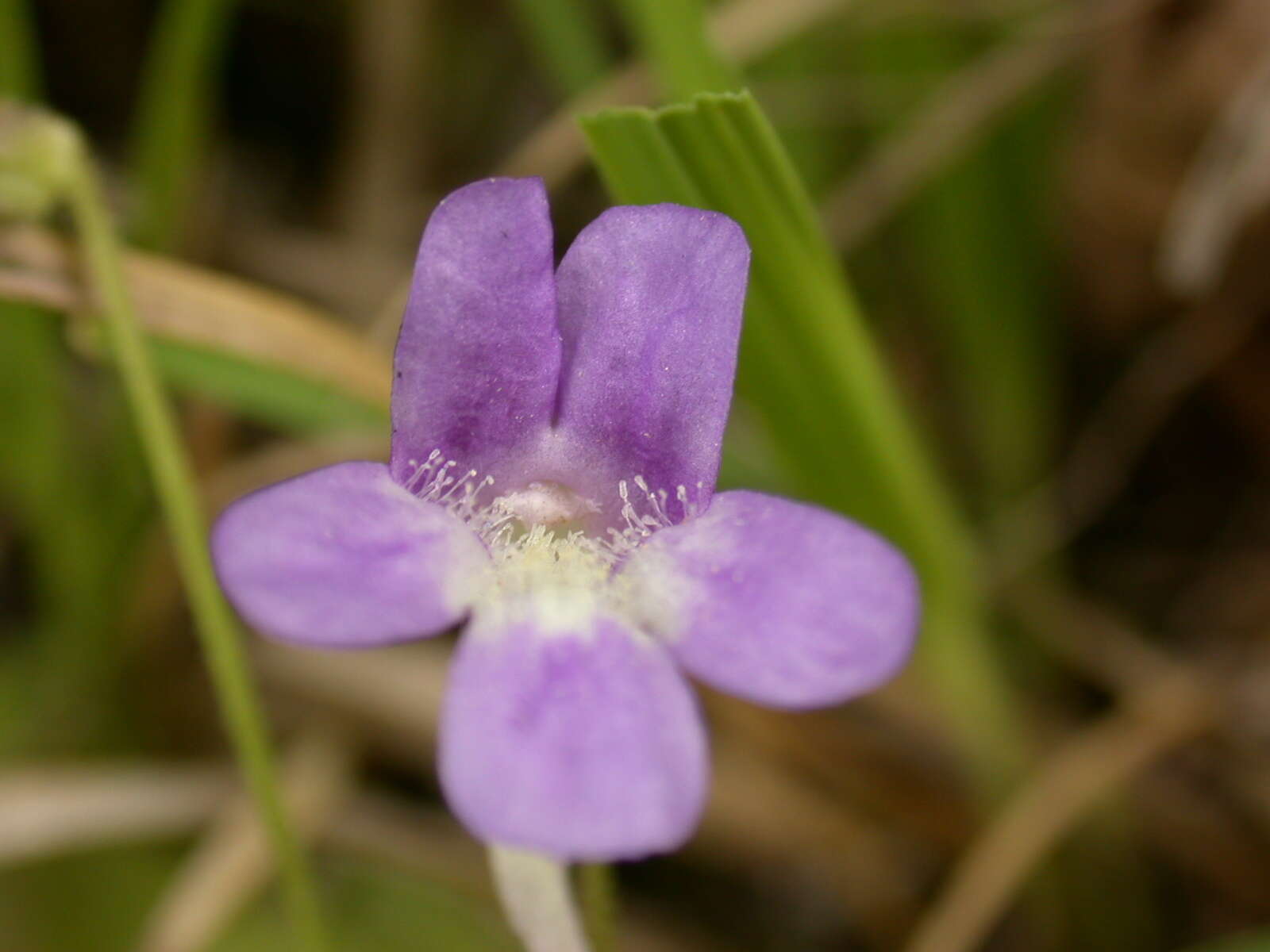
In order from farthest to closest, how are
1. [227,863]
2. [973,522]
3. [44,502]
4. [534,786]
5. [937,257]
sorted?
1. [973,522]
2. [937,257]
3. [44,502]
4. [227,863]
5. [534,786]

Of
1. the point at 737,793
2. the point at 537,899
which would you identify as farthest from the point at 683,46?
the point at 737,793

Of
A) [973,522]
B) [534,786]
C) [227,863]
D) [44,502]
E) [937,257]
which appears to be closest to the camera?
[534,786]

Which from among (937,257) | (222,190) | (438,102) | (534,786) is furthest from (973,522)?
(534,786)

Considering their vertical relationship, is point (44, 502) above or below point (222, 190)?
below

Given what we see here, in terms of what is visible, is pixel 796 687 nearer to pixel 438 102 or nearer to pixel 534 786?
pixel 534 786

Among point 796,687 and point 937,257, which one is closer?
point 796,687

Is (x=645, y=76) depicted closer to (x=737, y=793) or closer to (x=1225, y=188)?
(x=1225, y=188)
